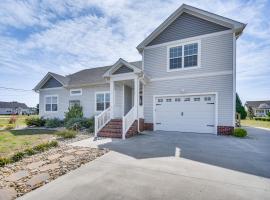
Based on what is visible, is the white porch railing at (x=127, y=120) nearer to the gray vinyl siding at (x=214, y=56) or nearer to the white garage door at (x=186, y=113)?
the white garage door at (x=186, y=113)

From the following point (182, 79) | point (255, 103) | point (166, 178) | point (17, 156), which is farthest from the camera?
point (255, 103)

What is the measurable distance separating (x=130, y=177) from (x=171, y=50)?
9430 millimetres

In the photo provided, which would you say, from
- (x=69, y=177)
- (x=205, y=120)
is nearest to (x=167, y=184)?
(x=69, y=177)

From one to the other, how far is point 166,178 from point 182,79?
26.2 feet

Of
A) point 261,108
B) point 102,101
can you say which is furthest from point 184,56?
point 261,108

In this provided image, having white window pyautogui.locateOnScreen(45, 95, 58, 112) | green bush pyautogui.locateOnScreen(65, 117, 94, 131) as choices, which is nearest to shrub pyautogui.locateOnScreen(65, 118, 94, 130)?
green bush pyautogui.locateOnScreen(65, 117, 94, 131)

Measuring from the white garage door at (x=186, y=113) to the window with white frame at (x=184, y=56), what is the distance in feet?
7.12

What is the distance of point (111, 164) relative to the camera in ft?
15.1

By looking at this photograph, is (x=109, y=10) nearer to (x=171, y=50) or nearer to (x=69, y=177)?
(x=171, y=50)

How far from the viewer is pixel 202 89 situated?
9.98 metres

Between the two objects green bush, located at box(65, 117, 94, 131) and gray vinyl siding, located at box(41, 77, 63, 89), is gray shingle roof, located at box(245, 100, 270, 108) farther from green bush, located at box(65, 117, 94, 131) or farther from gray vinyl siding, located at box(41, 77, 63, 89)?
gray vinyl siding, located at box(41, 77, 63, 89)

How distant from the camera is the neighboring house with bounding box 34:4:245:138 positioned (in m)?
9.36

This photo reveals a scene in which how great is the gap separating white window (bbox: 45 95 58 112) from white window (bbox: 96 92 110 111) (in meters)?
5.59

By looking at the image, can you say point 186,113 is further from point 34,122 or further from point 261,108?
point 261,108
